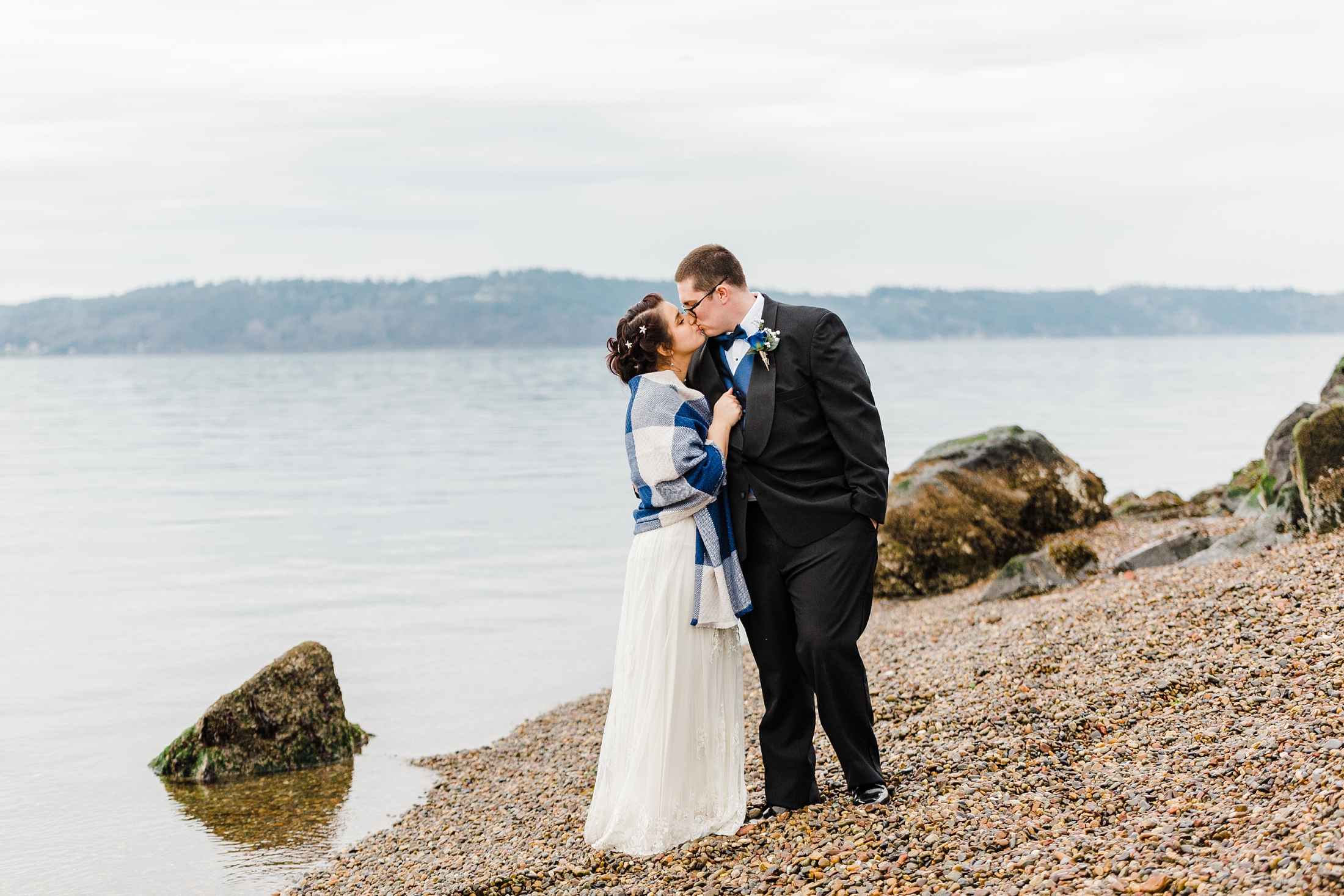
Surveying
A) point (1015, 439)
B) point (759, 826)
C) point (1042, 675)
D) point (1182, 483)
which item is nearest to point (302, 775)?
point (759, 826)

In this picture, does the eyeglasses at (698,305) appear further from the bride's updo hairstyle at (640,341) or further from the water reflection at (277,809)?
the water reflection at (277,809)

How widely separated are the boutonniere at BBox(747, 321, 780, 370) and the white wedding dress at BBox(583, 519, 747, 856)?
2.93 feet

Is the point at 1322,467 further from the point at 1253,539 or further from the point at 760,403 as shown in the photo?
the point at 760,403

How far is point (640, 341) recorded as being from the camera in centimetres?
562

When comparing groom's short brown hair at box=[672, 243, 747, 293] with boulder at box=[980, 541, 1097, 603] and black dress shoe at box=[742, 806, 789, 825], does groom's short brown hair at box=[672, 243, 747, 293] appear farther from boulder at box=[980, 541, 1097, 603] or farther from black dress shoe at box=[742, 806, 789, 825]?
boulder at box=[980, 541, 1097, 603]

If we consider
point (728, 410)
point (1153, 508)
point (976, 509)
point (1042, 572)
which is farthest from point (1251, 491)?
point (728, 410)

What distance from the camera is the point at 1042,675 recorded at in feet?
24.7

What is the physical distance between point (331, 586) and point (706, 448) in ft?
45.6

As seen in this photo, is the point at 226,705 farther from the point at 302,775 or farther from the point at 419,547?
the point at 419,547

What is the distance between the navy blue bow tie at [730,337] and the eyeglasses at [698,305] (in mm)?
173

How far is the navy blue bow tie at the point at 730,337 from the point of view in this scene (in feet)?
18.5

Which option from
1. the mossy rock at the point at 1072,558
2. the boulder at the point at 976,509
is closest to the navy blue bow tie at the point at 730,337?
the mossy rock at the point at 1072,558

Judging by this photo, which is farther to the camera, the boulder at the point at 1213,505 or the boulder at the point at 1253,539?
the boulder at the point at 1213,505

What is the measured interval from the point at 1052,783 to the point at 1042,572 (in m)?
6.80
